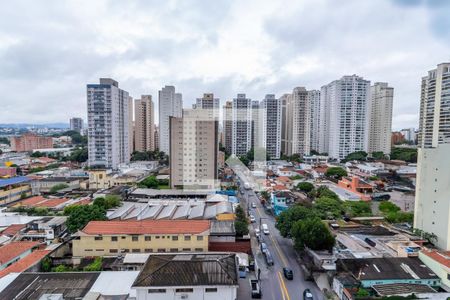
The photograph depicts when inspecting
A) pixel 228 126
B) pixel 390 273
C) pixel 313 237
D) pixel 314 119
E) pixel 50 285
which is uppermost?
pixel 314 119

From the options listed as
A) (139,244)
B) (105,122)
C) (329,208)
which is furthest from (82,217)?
(105,122)

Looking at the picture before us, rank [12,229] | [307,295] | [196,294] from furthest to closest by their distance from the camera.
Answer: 1. [12,229]
2. [307,295]
3. [196,294]

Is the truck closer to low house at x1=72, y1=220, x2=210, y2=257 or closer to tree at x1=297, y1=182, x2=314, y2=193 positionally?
low house at x1=72, y1=220, x2=210, y2=257

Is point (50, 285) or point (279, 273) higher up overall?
point (50, 285)

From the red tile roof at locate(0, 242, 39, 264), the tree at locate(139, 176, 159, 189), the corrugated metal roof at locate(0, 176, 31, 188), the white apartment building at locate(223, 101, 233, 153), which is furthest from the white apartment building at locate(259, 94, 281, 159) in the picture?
the red tile roof at locate(0, 242, 39, 264)

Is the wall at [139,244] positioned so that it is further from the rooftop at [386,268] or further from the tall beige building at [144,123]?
the tall beige building at [144,123]

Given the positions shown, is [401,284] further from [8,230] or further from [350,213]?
[8,230]

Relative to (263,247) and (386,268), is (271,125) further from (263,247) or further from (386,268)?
(386,268)
